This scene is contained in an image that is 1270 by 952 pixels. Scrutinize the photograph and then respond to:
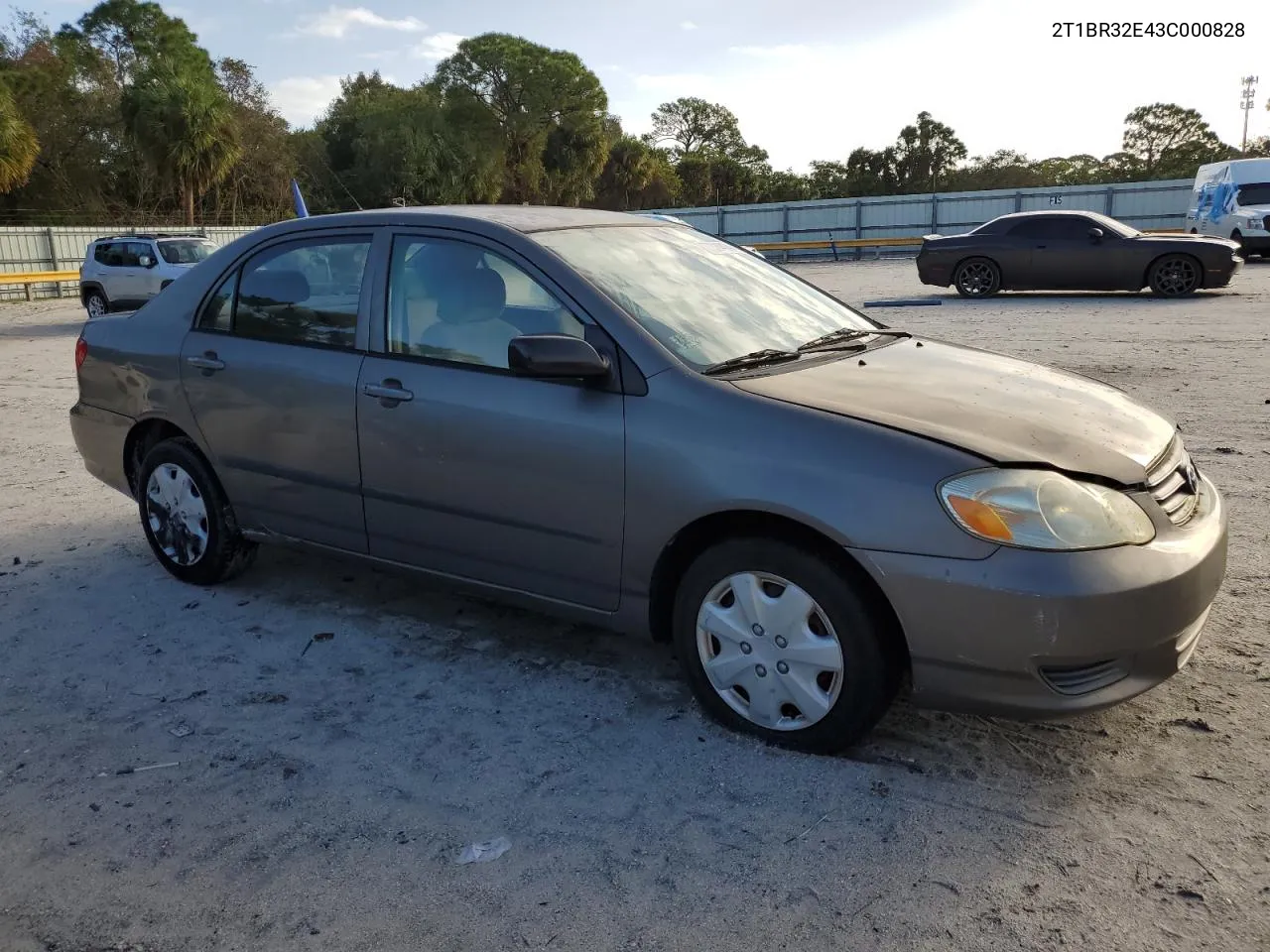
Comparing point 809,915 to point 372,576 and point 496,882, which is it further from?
point 372,576

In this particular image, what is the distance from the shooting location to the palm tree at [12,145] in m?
29.8

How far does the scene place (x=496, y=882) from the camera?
2.52 m

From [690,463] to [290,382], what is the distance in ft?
6.01

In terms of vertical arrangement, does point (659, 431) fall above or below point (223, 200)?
below

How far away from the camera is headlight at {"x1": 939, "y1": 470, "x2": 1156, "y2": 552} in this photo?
2.65m

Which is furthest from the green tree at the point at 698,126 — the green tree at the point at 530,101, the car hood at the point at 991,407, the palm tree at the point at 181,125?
the car hood at the point at 991,407

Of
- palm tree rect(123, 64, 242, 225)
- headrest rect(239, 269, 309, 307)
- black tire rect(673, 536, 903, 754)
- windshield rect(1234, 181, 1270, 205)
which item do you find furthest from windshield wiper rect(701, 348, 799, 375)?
palm tree rect(123, 64, 242, 225)

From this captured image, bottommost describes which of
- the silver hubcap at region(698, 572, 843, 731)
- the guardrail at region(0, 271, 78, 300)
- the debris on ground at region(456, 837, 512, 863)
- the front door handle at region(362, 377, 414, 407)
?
the debris on ground at region(456, 837, 512, 863)

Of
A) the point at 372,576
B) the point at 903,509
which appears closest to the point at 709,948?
the point at 903,509

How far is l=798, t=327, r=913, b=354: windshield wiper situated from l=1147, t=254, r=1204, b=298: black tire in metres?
13.1

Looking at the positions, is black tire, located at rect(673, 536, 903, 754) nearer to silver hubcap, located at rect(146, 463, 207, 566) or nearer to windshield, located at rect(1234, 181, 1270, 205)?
silver hubcap, located at rect(146, 463, 207, 566)

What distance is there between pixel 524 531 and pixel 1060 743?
1812mm

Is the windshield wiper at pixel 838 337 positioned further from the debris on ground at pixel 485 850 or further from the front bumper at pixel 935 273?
the front bumper at pixel 935 273

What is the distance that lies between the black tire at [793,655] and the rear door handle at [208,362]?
235cm
